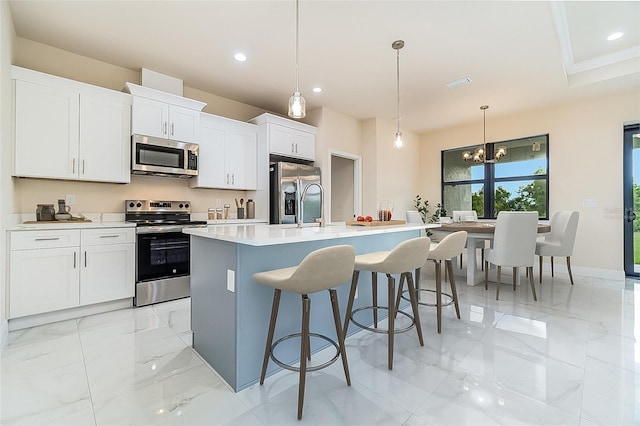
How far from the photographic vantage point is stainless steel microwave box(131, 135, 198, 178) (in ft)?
10.6

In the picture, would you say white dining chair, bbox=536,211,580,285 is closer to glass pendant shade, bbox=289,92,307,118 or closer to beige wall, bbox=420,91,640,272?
beige wall, bbox=420,91,640,272

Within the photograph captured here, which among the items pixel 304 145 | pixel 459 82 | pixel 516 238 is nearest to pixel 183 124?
pixel 304 145

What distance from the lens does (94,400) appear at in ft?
5.07

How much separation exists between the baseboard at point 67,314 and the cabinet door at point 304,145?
303cm

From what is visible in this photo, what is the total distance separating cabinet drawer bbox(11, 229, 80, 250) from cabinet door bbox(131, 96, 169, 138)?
127cm

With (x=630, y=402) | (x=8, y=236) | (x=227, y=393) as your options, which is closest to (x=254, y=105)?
(x=8, y=236)

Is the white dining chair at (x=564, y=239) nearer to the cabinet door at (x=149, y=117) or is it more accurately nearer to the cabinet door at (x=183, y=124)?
the cabinet door at (x=183, y=124)

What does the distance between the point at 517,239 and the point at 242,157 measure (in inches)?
147

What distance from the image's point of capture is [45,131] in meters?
2.76

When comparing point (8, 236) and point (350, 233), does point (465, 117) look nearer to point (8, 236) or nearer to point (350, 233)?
point (350, 233)

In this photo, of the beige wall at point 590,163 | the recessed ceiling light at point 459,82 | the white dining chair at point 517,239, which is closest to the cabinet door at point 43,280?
Answer: the white dining chair at point 517,239

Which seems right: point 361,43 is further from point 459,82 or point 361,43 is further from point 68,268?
point 68,268

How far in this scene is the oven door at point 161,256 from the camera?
10.1 feet

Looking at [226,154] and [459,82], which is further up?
[459,82]
